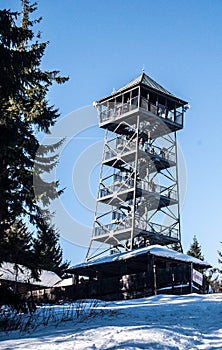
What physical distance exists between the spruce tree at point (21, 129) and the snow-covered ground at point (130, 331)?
3.10m

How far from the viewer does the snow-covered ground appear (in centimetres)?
831

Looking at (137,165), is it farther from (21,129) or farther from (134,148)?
(21,129)

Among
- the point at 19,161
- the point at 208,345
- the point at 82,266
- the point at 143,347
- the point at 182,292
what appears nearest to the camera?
the point at 143,347

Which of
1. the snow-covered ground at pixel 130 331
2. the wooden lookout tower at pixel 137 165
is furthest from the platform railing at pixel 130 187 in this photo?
the snow-covered ground at pixel 130 331

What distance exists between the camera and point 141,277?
78.4 ft

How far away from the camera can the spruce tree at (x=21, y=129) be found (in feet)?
39.1

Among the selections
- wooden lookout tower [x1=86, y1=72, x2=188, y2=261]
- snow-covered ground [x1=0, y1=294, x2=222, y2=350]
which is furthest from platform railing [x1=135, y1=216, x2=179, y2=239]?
snow-covered ground [x1=0, y1=294, x2=222, y2=350]

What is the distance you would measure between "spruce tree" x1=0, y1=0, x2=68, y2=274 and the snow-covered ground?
310cm

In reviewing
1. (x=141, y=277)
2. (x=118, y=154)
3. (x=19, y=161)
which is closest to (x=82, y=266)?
(x=141, y=277)

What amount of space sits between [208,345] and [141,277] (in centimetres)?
1529

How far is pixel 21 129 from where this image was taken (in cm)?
1311

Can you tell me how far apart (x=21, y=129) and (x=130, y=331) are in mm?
6135

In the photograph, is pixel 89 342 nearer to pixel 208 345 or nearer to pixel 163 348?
pixel 163 348

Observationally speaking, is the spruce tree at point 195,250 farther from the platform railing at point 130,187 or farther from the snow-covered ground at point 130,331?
the snow-covered ground at point 130,331
